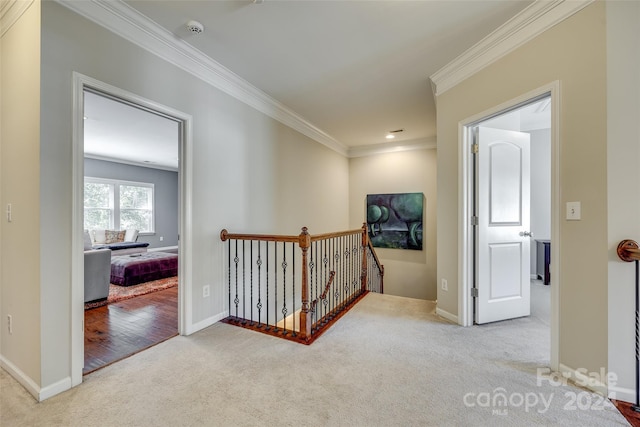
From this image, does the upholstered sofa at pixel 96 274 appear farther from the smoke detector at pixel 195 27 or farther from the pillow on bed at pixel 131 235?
the pillow on bed at pixel 131 235

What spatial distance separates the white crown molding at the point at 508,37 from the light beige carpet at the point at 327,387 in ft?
8.01

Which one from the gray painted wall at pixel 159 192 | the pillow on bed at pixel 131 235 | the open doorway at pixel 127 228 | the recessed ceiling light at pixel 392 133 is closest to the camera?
the open doorway at pixel 127 228

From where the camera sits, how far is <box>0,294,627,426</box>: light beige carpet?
1500 millimetres

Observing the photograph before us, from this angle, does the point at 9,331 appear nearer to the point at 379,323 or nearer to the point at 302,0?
the point at 379,323

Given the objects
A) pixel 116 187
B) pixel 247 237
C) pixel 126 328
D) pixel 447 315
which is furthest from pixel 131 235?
pixel 447 315

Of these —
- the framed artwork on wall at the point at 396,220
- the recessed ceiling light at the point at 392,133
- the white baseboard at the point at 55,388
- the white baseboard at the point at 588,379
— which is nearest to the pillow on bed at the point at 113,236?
the white baseboard at the point at 55,388

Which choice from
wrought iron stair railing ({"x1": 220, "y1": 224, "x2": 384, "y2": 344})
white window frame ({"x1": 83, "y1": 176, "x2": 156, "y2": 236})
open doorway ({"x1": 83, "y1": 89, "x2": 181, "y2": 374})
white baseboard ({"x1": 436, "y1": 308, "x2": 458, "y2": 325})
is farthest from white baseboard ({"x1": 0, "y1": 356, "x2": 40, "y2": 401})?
white window frame ({"x1": 83, "y1": 176, "x2": 156, "y2": 236})

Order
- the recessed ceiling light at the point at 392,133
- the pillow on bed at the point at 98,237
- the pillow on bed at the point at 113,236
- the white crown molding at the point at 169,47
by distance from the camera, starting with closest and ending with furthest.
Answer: the white crown molding at the point at 169,47
the recessed ceiling light at the point at 392,133
the pillow on bed at the point at 98,237
the pillow on bed at the point at 113,236

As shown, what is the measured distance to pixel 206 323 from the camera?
2.68 m

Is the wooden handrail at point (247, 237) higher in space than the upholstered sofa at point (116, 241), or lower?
higher

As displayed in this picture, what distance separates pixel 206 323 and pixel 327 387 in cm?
149

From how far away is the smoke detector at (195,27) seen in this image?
2110 mm

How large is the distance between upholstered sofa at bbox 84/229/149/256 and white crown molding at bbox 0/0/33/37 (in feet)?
15.8

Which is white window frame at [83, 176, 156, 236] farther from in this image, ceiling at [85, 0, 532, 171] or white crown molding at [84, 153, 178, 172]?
Answer: ceiling at [85, 0, 532, 171]
